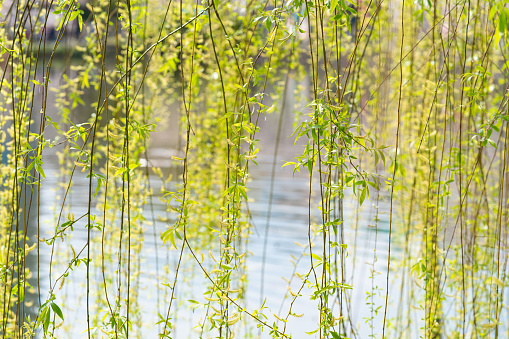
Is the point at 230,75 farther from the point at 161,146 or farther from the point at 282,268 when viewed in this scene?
the point at 161,146

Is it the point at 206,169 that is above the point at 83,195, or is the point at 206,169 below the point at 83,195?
above

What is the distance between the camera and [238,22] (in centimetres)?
207

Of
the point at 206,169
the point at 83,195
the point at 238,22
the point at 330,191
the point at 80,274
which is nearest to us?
the point at 330,191

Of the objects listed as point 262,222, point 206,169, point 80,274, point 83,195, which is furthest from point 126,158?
point 83,195

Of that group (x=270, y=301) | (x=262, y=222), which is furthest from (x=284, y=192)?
(x=270, y=301)

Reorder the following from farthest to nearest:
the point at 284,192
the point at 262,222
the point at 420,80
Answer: the point at 284,192 < the point at 262,222 < the point at 420,80

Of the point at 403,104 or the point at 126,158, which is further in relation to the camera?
the point at 403,104

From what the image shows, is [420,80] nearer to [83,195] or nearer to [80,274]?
[80,274]

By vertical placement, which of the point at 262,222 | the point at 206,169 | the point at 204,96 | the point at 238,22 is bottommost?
the point at 262,222

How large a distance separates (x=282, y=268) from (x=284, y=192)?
1993 millimetres

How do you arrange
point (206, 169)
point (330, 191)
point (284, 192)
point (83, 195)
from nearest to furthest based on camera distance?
point (330, 191), point (206, 169), point (83, 195), point (284, 192)

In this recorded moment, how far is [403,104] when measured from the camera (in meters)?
2.58

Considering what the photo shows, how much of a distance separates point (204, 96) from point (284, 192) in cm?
312

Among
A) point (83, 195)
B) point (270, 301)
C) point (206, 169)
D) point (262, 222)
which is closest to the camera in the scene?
point (206, 169)
